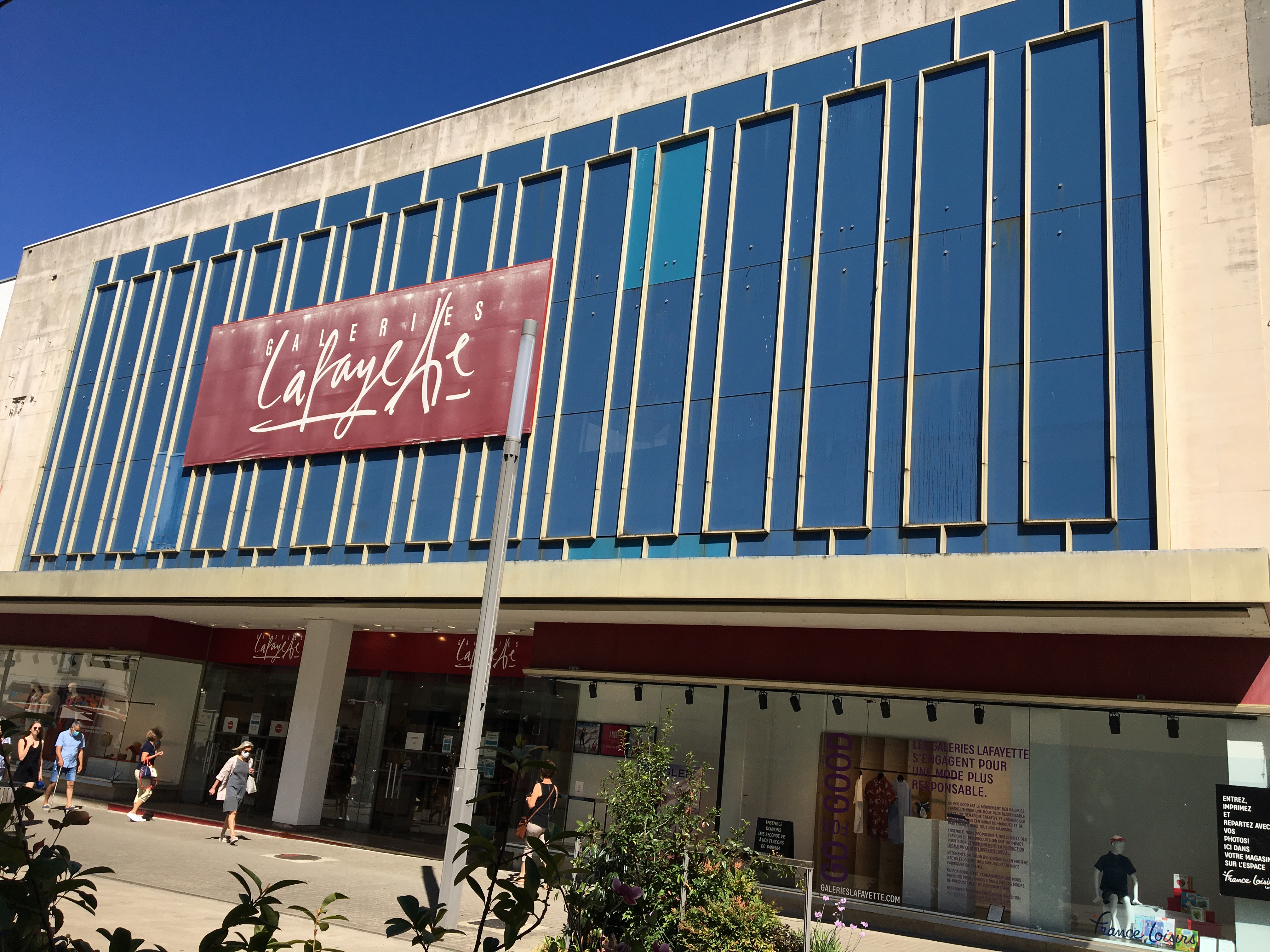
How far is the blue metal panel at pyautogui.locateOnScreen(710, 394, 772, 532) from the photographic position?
14805 mm

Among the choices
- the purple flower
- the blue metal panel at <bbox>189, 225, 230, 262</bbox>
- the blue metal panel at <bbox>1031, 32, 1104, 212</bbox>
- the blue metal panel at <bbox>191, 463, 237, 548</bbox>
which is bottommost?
the purple flower

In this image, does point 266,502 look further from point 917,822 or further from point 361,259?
point 917,822

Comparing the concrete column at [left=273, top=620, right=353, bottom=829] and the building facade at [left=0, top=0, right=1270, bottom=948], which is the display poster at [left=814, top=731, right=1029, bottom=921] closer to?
the building facade at [left=0, top=0, right=1270, bottom=948]

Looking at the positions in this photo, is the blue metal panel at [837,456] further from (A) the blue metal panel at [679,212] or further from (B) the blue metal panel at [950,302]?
(A) the blue metal panel at [679,212]

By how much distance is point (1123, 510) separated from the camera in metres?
12.1

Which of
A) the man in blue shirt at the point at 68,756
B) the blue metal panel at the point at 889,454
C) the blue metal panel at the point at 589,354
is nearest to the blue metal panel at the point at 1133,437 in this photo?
the blue metal panel at the point at 889,454

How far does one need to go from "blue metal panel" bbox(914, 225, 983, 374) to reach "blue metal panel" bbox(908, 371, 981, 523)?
236mm

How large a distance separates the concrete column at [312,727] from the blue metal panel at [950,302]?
43.9 ft

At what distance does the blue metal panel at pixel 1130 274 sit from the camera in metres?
12.6

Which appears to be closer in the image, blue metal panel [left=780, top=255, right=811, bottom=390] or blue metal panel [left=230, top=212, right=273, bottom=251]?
blue metal panel [left=780, top=255, right=811, bottom=390]

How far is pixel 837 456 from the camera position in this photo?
46.7 ft

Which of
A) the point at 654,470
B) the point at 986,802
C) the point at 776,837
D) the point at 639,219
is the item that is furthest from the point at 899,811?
the point at 639,219

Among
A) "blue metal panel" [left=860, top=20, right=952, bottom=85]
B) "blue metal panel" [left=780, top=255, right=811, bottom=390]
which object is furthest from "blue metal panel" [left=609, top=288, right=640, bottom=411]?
"blue metal panel" [left=860, top=20, right=952, bottom=85]

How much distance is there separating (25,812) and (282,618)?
20.0 m
